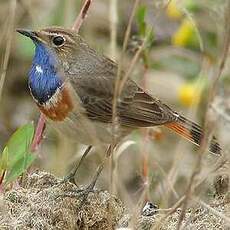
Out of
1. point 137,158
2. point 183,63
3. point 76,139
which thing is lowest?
point 137,158

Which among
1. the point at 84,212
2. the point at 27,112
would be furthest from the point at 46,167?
the point at 84,212

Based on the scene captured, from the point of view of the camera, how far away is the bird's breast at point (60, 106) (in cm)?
512

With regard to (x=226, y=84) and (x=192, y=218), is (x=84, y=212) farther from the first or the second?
(x=226, y=84)

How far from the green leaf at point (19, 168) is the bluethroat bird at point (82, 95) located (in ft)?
1.19

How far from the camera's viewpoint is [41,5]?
9.52m

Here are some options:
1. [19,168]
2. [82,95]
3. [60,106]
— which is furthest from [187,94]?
[19,168]

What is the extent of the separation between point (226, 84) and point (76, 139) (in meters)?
2.38

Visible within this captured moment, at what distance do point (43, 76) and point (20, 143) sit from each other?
0.50 meters

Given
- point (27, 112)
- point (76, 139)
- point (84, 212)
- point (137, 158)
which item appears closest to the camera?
point (84, 212)

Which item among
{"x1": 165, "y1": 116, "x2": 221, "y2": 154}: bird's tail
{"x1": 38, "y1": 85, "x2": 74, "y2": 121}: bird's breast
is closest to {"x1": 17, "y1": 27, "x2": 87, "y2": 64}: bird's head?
{"x1": 38, "y1": 85, "x2": 74, "y2": 121}: bird's breast

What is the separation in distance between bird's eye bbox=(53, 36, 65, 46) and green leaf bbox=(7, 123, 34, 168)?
0.60 m

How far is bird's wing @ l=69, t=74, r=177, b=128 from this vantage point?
5.30 meters

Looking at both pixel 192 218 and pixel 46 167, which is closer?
pixel 192 218

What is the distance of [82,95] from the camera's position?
5.31 meters
